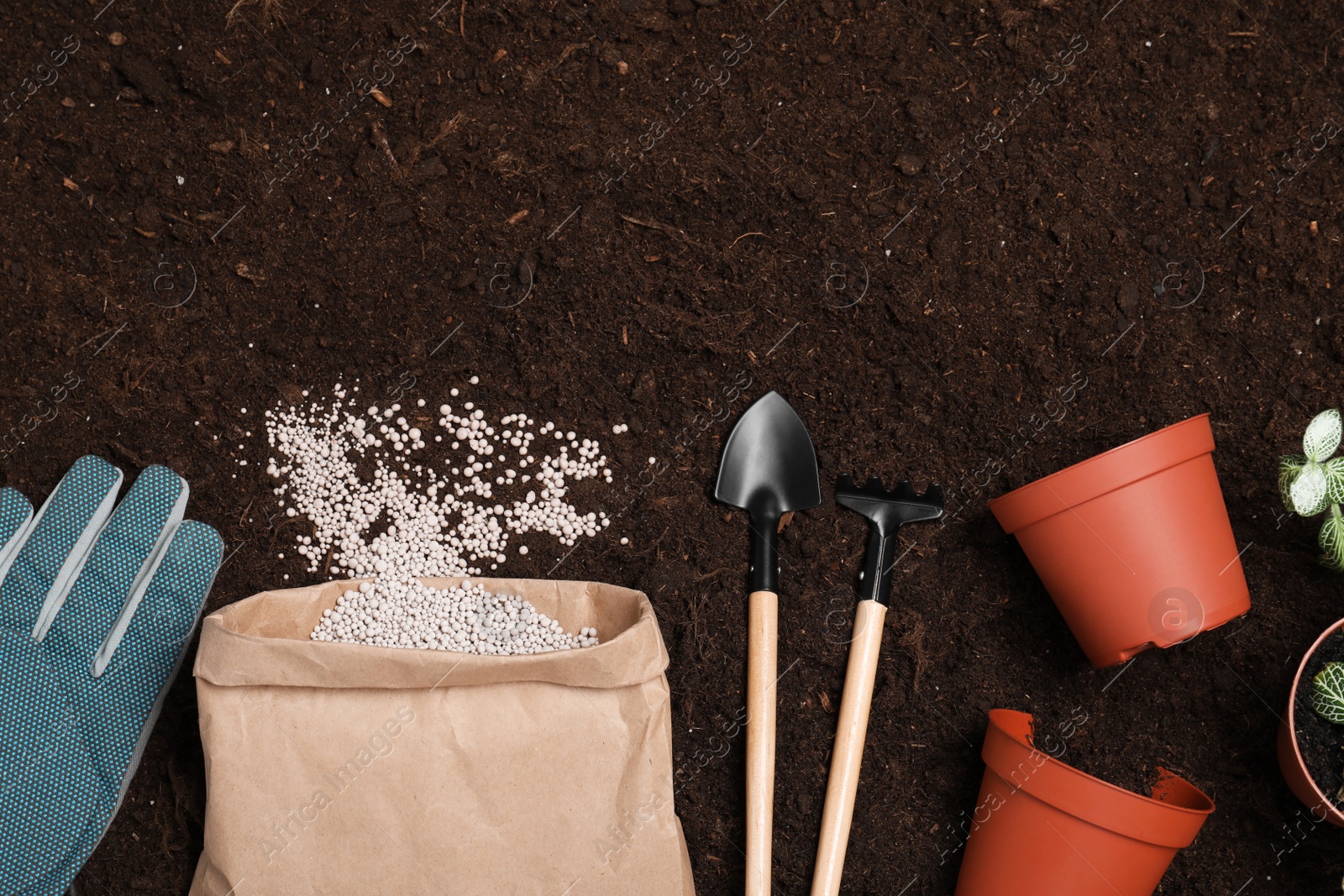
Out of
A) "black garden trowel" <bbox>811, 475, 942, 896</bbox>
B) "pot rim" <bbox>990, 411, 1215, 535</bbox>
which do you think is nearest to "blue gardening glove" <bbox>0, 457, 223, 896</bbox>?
"black garden trowel" <bbox>811, 475, 942, 896</bbox>

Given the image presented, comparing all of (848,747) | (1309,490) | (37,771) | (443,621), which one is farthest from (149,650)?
(1309,490)

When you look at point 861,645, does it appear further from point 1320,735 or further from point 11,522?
point 11,522

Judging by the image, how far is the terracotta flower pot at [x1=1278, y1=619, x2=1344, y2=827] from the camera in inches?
38.7

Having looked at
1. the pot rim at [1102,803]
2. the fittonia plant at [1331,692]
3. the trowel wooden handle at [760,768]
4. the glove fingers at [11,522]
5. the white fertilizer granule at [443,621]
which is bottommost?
the trowel wooden handle at [760,768]

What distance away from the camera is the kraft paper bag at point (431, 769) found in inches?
40.3

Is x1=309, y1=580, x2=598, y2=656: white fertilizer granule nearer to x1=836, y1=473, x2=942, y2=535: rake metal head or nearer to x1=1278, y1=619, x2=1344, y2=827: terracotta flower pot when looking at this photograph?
x1=836, y1=473, x2=942, y2=535: rake metal head

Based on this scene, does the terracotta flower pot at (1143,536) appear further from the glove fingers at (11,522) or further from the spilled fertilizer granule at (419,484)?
the glove fingers at (11,522)

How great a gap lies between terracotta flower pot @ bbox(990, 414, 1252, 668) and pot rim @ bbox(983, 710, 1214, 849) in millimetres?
164

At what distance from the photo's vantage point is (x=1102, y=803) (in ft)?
3.09

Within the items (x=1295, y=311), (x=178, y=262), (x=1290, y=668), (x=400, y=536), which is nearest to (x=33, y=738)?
(x=400, y=536)

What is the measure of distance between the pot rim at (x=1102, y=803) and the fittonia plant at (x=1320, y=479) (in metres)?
0.36

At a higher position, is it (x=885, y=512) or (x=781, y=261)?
(x=781, y=261)

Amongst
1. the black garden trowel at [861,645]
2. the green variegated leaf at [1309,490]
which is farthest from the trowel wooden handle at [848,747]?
the green variegated leaf at [1309,490]

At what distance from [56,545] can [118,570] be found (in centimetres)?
9
